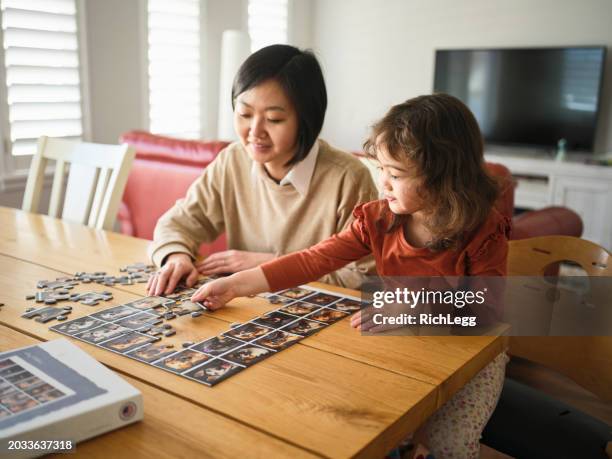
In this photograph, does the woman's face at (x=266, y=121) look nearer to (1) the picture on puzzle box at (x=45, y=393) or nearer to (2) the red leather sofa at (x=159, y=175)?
(1) the picture on puzzle box at (x=45, y=393)

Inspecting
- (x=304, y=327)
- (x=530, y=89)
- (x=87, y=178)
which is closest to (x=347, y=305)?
(x=304, y=327)

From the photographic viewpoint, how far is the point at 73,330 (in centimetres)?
108

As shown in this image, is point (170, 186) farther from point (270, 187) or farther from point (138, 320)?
point (138, 320)

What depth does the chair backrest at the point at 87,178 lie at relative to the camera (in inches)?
76.5

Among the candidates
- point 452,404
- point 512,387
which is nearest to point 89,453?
point 452,404

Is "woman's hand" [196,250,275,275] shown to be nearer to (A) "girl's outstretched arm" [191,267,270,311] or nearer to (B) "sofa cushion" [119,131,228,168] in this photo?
(A) "girl's outstretched arm" [191,267,270,311]

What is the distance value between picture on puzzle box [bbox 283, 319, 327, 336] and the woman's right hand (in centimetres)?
33

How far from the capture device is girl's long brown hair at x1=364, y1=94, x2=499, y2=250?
3.87 ft

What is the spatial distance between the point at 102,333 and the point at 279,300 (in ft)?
1.21

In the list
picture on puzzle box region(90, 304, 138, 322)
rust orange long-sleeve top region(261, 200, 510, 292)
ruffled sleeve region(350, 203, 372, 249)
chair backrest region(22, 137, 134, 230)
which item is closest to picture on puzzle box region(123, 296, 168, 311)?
picture on puzzle box region(90, 304, 138, 322)

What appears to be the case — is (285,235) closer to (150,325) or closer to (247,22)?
(150,325)

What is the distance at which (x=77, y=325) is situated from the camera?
110 centimetres

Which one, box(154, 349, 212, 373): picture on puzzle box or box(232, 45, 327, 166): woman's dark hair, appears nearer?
box(154, 349, 212, 373): picture on puzzle box

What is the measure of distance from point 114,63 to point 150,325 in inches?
154
